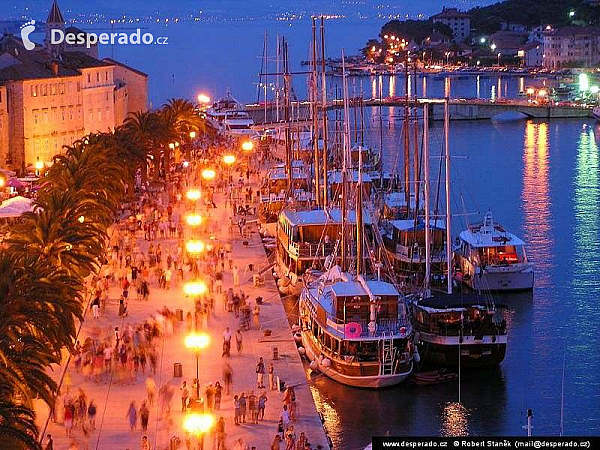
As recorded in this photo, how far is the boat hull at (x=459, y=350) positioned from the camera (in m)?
34.8

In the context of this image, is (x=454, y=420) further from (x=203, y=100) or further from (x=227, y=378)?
(x=203, y=100)

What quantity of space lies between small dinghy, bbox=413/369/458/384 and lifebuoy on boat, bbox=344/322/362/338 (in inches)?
83.5

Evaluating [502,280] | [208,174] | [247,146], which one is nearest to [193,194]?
[208,174]

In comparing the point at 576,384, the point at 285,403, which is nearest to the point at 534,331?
the point at 576,384

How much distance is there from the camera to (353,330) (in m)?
33.1

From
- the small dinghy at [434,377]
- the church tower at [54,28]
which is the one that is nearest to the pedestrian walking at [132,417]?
the small dinghy at [434,377]

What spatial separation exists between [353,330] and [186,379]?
431 cm

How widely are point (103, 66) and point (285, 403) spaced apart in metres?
56.0

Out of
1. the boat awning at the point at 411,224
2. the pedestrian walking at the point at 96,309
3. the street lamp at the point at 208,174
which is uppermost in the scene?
the street lamp at the point at 208,174

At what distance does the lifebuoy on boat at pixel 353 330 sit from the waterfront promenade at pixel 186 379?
1585mm

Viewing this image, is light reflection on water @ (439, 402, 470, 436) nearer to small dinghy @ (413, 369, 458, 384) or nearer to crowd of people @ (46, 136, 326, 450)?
small dinghy @ (413, 369, 458, 384)

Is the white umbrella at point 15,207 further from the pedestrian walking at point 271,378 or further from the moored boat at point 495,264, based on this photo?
the pedestrian walking at point 271,378

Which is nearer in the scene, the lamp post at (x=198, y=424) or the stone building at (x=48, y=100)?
the lamp post at (x=198, y=424)

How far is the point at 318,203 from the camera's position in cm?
5212
